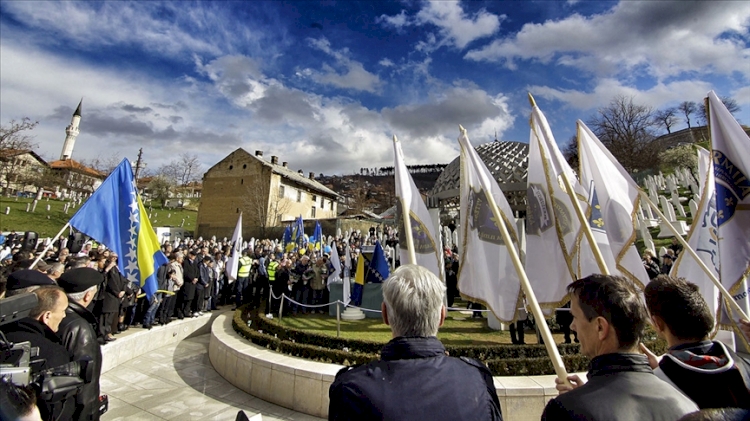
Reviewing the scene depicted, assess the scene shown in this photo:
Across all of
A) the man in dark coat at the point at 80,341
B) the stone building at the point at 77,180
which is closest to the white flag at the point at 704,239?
the man in dark coat at the point at 80,341

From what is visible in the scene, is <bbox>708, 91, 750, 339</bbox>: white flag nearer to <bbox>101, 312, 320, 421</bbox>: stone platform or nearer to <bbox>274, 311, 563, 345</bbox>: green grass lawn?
<bbox>274, 311, 563, 345</bbox>: green grass lawn

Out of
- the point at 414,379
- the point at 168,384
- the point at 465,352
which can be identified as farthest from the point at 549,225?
the point at 168,384

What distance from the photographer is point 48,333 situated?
8.46ft

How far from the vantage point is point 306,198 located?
5056 cm

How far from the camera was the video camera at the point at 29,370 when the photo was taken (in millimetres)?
1784

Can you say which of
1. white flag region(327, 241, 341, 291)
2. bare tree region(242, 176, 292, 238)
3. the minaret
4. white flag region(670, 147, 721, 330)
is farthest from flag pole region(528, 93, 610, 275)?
the minaret

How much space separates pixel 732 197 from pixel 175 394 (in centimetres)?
965

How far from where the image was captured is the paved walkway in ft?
19.5

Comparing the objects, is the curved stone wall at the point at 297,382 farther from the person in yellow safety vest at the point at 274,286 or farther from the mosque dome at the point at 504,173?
the mosque dome at the point at 504,173

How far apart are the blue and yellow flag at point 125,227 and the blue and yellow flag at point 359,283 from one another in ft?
20.2

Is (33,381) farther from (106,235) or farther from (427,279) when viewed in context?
(106,235)

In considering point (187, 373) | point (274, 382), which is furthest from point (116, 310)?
point (274, 382)

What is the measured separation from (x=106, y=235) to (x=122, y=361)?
4164 millimetres

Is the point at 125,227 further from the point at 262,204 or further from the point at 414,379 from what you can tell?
the point at 262,204
